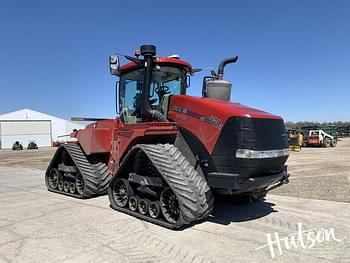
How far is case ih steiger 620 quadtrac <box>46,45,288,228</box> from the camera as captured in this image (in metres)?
5.38

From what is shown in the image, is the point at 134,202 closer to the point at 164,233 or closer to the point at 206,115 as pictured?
the point at 164,233

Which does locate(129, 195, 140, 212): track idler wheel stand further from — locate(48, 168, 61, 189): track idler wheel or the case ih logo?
locate(48, 168, 61, 189): track idler wheel

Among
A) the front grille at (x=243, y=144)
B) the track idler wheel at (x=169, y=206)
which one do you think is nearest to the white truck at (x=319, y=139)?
the front grille at (x=243, y=144)

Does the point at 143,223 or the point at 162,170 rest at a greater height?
the point at 162,170

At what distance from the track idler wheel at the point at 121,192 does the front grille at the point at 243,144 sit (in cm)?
188

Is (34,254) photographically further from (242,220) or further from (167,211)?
(242,220)

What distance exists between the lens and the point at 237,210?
22.3 feet

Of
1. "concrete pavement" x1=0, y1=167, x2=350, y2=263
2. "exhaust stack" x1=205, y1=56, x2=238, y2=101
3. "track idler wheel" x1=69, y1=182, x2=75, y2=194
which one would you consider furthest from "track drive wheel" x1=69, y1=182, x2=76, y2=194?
"exhaust stack" x1=205, y1=56, x2=238, y2=101

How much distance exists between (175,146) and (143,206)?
3.83 ft

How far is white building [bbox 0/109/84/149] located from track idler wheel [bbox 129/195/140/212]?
52949mm

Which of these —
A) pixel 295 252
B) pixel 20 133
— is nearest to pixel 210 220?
pixel 295 252

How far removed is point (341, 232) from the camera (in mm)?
5332

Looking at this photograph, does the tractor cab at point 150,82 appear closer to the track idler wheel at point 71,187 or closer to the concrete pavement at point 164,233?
the concrete pavement at point 164,233

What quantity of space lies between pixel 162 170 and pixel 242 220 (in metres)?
1.69
